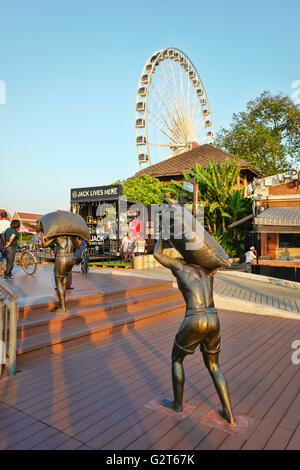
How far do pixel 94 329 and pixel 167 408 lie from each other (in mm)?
2655

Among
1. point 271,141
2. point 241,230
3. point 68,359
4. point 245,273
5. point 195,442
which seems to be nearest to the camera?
point 195,442

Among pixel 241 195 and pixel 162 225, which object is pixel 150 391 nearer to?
pixel 162 225

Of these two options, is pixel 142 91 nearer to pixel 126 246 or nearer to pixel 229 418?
pixel 126 246

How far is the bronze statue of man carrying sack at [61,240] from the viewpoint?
6.09m

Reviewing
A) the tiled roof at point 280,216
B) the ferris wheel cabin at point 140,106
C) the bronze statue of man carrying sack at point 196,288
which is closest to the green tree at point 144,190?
the ferris wheel cabin at point 140,106

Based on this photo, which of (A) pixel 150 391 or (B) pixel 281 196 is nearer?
(A) pixel 150 391

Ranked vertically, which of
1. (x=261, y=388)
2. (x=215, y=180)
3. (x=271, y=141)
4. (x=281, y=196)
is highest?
(x=271, y=141)

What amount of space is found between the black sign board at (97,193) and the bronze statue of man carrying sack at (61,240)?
37.8 ft

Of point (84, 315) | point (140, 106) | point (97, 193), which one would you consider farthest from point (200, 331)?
point (140, 106)

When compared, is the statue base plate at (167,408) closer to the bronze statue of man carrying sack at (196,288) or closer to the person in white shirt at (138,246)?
the bronze statue of man carrying sack at (196,288)

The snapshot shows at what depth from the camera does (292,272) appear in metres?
12.4

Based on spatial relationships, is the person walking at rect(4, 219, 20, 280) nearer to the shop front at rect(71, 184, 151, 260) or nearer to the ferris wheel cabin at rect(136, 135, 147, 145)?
the shop front at rect(71, 184, 151, 260)

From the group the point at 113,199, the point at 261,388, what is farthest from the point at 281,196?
the point at 261,388
